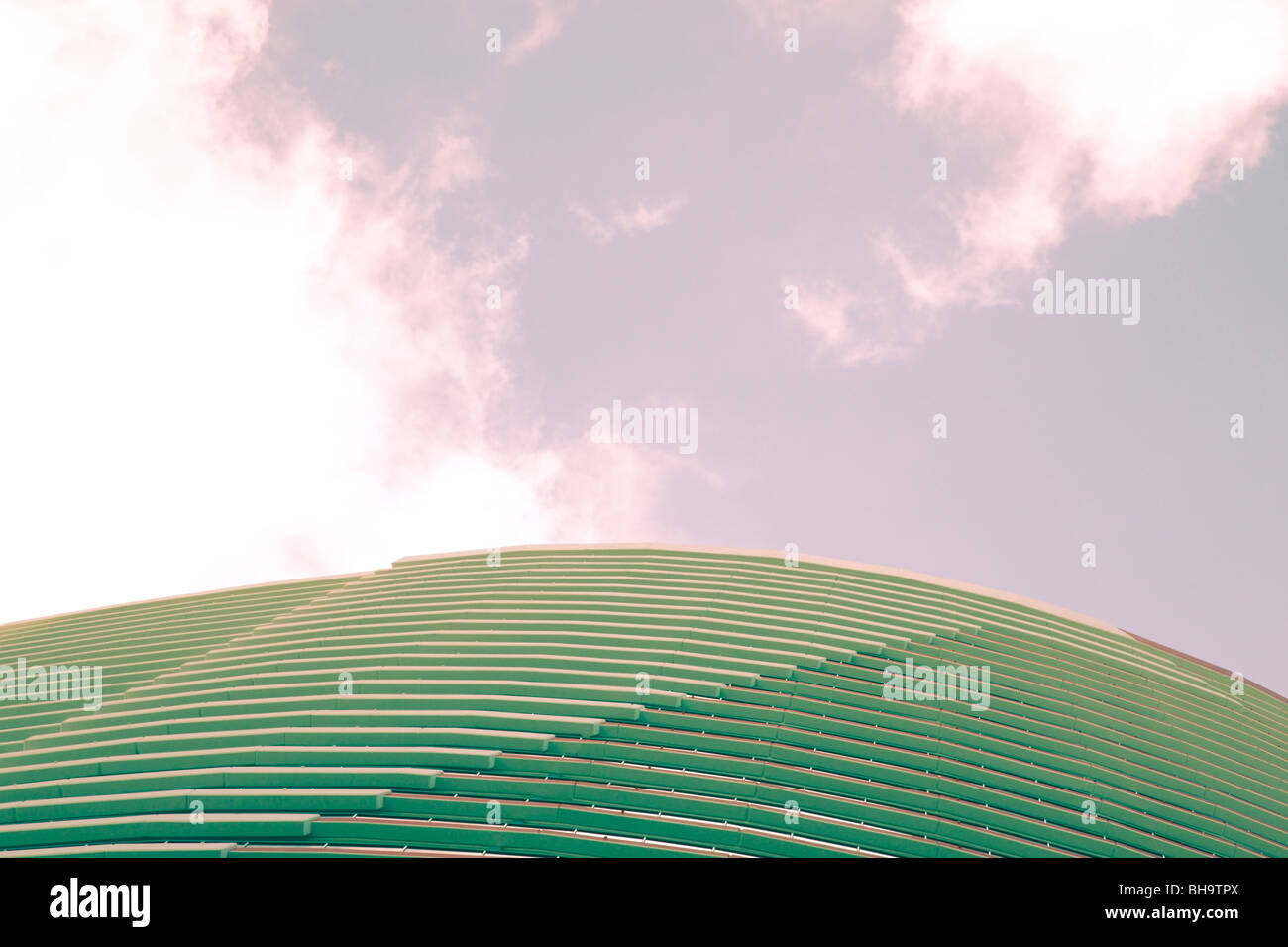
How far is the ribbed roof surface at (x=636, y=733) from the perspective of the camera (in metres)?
10.1

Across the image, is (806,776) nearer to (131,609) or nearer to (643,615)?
(643,615)

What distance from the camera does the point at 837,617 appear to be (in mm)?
15766

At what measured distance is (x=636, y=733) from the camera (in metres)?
11.6

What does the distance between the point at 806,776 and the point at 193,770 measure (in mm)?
7012

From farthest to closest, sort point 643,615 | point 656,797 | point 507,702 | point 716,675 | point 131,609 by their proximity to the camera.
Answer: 1. point 131,609
2. point 643,615
3. point 716,675
4. point 507,702
5. point 656,797

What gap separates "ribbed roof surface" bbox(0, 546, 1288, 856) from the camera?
33.2ft

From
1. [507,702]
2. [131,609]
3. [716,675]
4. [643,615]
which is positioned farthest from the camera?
[131,609]

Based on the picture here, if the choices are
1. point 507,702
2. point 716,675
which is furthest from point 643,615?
point 507,702
